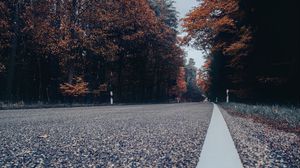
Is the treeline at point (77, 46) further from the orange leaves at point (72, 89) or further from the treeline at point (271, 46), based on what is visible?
the treeline at point (271, 46)

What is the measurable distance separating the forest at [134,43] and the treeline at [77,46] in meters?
0.06

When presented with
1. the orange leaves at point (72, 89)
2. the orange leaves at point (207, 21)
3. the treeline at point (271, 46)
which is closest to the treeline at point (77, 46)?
the orange leaves at point (72, 89)

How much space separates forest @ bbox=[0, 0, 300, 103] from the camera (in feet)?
31.6

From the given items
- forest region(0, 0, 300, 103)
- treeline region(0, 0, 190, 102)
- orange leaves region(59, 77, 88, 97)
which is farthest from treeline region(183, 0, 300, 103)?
treeline region(0, 0, 190, 102)

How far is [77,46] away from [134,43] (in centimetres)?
1182

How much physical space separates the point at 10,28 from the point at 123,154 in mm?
17324

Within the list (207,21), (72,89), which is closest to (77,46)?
(72,89)

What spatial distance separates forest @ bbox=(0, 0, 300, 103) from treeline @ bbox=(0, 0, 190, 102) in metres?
0.06

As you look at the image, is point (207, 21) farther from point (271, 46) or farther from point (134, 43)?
point (134, 43)

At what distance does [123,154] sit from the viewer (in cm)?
238

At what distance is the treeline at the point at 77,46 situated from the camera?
1861 centimetres

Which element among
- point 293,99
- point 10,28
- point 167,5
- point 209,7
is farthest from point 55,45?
point 167,5

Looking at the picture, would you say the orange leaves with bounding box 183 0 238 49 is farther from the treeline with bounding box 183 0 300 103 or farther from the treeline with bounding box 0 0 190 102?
the treeline with bounding box 0 0 190 102

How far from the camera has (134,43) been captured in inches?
1200
